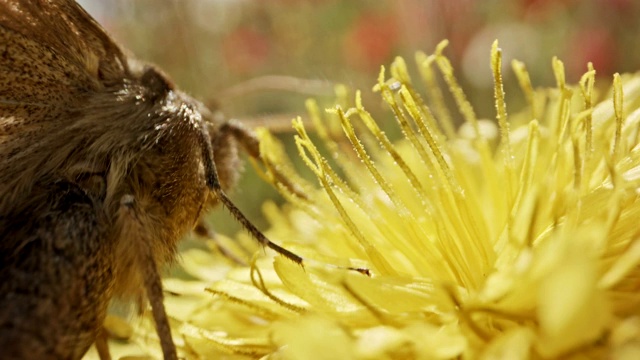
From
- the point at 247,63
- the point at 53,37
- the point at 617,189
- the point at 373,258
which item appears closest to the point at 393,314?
the point at 373,258

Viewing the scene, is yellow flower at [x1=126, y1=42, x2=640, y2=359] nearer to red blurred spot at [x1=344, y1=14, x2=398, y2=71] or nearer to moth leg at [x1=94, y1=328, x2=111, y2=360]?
moth leg at [x1=94, y1=328, x2=111, y2=360]

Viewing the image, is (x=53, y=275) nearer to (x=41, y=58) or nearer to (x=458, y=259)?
(x=41, y=58)

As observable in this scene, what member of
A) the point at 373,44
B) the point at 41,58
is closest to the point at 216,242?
the point at 41,58

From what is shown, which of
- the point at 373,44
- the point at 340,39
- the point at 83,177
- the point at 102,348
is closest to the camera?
the point at 83,177

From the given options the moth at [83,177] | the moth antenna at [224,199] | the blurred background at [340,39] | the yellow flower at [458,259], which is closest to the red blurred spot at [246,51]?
the blurred background at [340,39]

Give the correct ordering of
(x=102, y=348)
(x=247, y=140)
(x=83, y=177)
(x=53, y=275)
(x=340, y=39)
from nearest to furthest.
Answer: (x=53, y=275) → (x=83, y=177) → (x=102, y=348) → (x=247, y=140) → (x=340, y=39)

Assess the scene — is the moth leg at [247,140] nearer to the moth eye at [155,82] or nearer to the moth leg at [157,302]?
the moth eye at [155,82]
